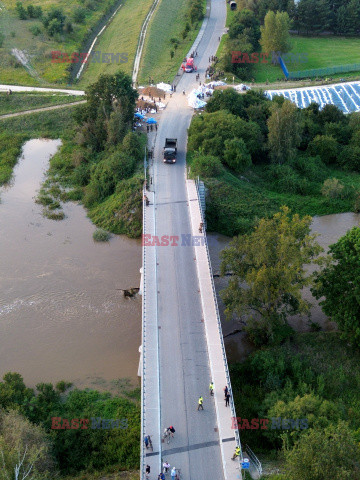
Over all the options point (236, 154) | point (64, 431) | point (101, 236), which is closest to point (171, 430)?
Answer: point (64, 431)

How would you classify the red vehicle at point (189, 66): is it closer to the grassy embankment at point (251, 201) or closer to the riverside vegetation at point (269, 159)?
the riverside vegetation at point (269, 159)

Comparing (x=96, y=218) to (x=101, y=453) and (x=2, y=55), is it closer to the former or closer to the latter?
(x=101, y=453)

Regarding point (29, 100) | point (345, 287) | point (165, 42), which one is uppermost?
point (165, 42)

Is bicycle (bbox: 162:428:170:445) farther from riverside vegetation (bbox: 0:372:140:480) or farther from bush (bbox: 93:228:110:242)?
bush (bbox: 93:228:110:242)

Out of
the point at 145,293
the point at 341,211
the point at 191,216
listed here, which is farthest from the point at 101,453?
the point at 341,211

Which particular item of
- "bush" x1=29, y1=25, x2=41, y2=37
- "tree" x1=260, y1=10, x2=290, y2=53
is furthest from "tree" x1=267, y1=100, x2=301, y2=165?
"bush" x1=29, y1=25, x2=41, y2=37

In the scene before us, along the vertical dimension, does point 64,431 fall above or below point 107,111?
below

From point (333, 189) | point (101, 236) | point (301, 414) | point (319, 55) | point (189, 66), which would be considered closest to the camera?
point (301, 414)

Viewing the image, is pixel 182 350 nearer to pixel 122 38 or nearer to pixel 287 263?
pixel 287 263
